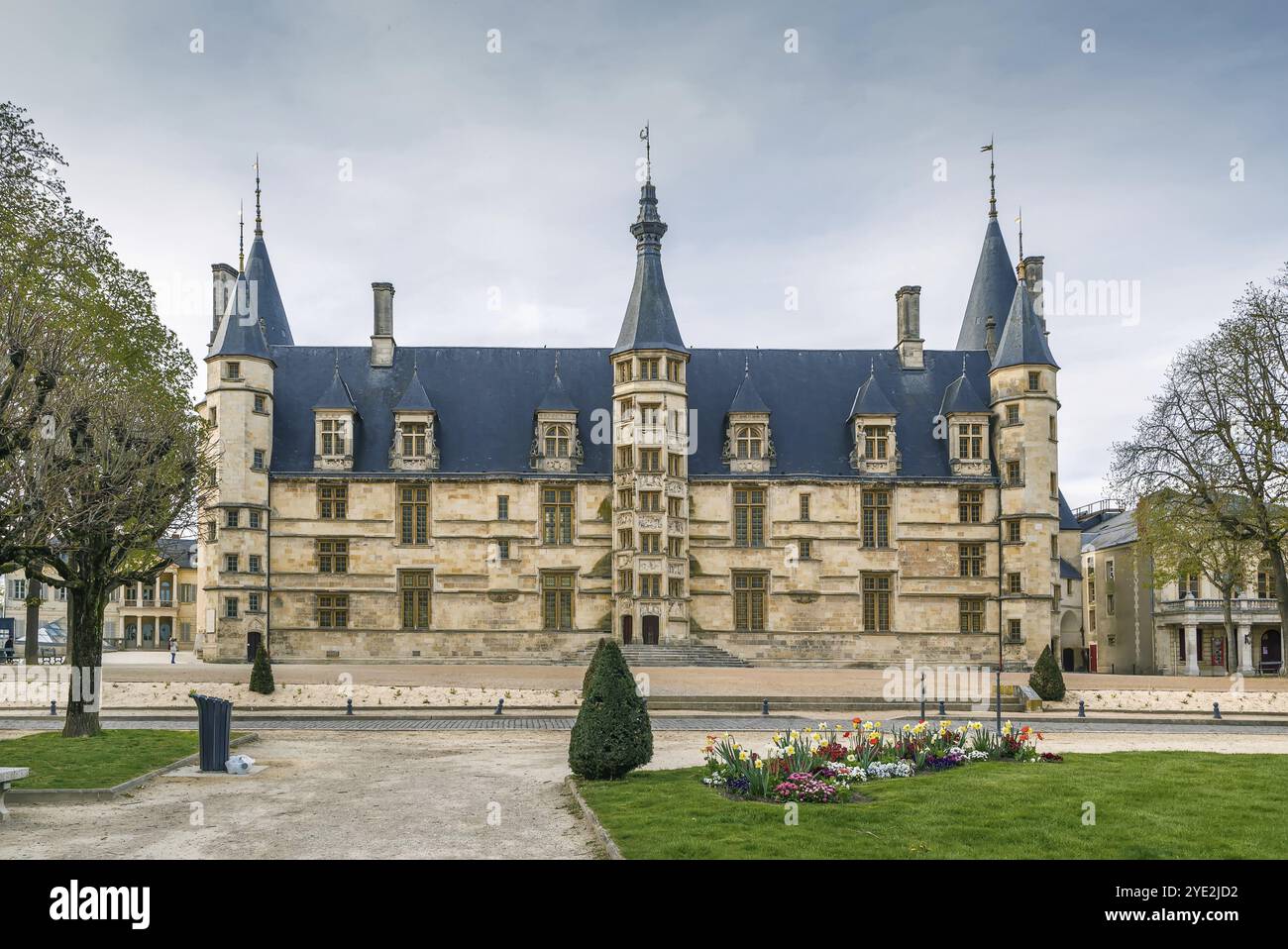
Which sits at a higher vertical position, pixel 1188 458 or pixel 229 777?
pixel 1188 458

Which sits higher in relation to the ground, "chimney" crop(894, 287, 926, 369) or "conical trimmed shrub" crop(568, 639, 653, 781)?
"chimney" crop(894, 287, 926, 369)

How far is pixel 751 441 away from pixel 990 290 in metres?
15.6

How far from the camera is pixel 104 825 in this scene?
12.8 metres

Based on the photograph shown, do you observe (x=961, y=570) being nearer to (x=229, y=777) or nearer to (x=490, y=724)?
(x=490, y=724)

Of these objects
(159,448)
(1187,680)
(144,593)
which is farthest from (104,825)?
(144,593)

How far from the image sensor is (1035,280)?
53.7 meters

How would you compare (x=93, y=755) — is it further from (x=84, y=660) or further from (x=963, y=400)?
(x=963, y=400)

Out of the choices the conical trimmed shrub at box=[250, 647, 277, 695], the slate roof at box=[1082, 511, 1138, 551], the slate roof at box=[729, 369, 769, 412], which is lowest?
the conical trimmed shrub at box=[250, 647, 277, 695]

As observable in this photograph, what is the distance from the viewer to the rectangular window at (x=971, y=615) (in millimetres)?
48000

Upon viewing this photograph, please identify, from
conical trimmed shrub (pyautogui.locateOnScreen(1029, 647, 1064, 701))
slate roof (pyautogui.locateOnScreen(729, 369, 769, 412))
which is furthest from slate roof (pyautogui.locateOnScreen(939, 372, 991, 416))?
conical trimmed shrub (pyautogui.locateOnScreen(1029, 647, 1064, 701))

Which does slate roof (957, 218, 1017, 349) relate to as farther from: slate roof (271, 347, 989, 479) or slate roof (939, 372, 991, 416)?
slate roof (939, 372, 991, 416)

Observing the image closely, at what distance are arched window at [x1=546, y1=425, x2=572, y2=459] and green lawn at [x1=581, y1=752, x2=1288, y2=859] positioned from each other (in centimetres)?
3293

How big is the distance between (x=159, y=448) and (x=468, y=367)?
97.5ft

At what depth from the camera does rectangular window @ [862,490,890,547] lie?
48.3m
